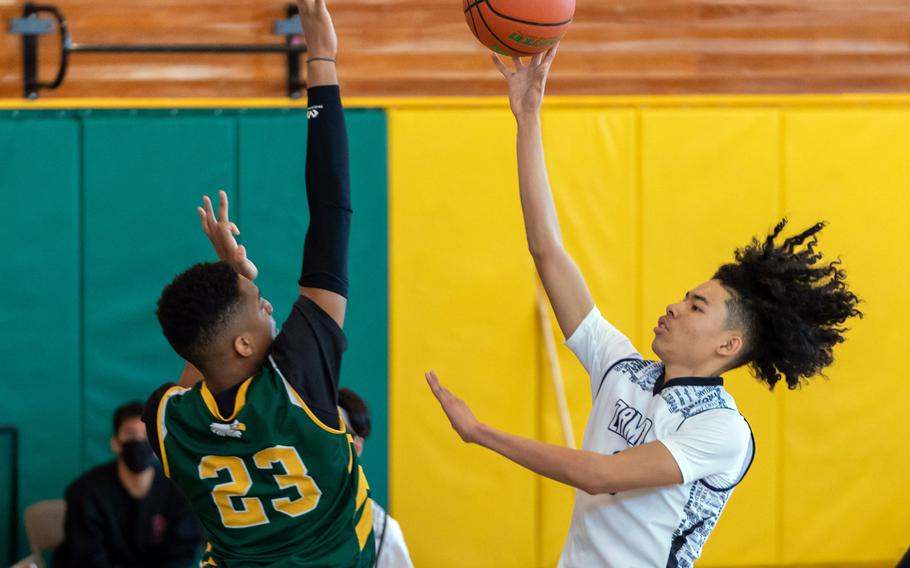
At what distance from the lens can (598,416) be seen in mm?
2932

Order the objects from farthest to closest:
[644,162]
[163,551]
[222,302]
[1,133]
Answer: [644,162], [1,133], [163,551], [222,302]

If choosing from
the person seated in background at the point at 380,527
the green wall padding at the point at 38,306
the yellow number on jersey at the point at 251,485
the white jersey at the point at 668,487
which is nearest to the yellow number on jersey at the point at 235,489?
the yellow number on jersey at the point at 251,485

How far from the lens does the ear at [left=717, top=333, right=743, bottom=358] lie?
285cm

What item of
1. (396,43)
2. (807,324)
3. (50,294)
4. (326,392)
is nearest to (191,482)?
(326,392)

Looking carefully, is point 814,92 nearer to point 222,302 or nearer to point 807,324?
point 807,324

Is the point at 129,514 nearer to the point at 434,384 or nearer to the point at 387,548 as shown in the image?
the point at 387,548

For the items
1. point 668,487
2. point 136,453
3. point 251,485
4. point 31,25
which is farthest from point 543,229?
point 31,25

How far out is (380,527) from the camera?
416cm

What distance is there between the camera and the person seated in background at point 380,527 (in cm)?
412

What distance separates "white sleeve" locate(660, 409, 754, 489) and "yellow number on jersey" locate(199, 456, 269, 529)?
0.95m

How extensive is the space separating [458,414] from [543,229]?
70cm

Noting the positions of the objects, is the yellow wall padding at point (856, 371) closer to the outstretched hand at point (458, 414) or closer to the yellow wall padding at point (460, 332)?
the yellow wall padding at point (460, 332)

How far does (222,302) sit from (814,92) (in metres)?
4.80

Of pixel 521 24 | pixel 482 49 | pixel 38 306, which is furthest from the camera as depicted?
pixel 482 49
